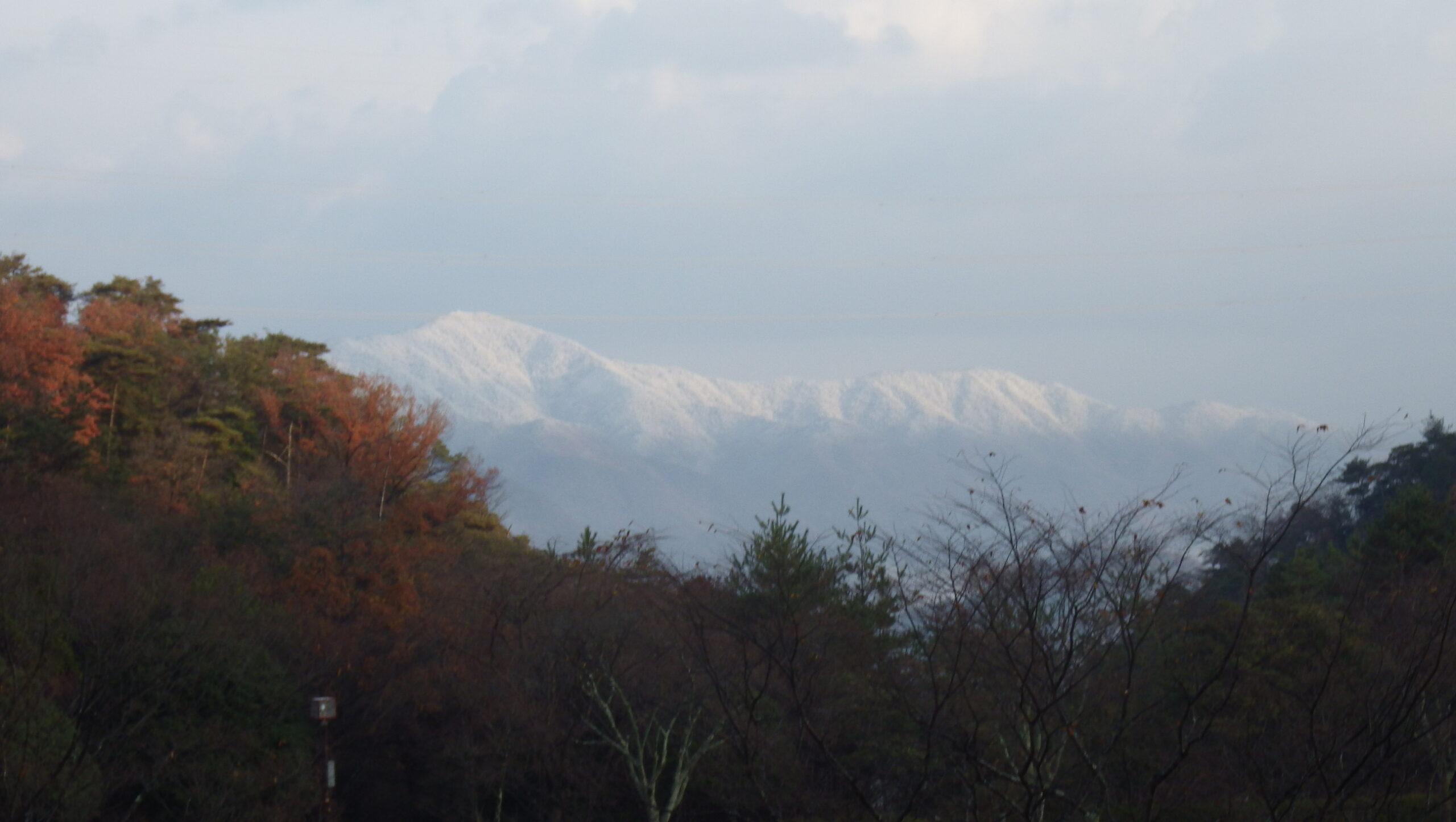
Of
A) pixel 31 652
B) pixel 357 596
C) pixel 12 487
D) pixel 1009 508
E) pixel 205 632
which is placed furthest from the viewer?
pixel 12 487

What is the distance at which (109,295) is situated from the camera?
55250mm

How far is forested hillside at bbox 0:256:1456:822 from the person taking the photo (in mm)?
8070

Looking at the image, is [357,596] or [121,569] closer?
[121,569]

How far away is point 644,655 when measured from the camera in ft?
68.3

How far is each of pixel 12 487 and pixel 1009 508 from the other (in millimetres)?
27936

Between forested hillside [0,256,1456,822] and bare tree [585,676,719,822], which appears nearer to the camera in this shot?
forested hillside [0,256,1456,822]

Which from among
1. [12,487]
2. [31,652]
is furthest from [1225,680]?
[12,487]

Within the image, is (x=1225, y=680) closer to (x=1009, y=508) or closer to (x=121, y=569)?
(x=1009, y=508)

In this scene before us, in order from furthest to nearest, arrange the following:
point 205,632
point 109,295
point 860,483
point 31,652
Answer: point 860,483 → point 109,295 → point 205,632 → point 31,652

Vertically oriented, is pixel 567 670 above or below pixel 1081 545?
below

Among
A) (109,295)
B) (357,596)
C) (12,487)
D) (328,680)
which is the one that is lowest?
(328,680)

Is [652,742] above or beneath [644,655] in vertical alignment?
beneath

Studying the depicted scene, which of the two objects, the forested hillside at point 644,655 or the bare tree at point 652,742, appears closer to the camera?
the forested hillside at point 644,655

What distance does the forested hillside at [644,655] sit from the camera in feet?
26.5
